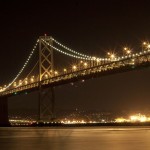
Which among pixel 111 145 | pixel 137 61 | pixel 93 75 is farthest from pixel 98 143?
pixel 93 75

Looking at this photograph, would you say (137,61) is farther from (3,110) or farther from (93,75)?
(3,110)

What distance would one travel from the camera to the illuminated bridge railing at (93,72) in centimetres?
5915

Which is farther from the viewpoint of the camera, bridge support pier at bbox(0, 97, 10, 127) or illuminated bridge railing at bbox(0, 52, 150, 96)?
bridge support pier at bbox(0, 97, 10, 127)

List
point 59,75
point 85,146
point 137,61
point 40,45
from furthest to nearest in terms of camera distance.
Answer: point 40,45, point 59,75, point 137,61, point 85,146

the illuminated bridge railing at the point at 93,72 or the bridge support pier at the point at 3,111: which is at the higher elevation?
the illuminated bridge railing at the point at 93,72

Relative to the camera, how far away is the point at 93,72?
66375 mm

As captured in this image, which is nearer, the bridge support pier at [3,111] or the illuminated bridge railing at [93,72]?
the illuminated bridge railing at [93,72]

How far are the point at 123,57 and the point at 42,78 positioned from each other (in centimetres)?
1563

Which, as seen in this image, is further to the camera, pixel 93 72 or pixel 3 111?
pixel 3 111

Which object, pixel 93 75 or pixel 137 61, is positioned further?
pixel 93 75

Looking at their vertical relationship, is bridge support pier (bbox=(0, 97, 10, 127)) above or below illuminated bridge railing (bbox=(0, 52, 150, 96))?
below

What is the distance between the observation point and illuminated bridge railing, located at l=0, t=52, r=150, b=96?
2329 inches

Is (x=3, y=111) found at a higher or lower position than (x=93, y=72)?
lower

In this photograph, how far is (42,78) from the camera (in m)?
75.2
